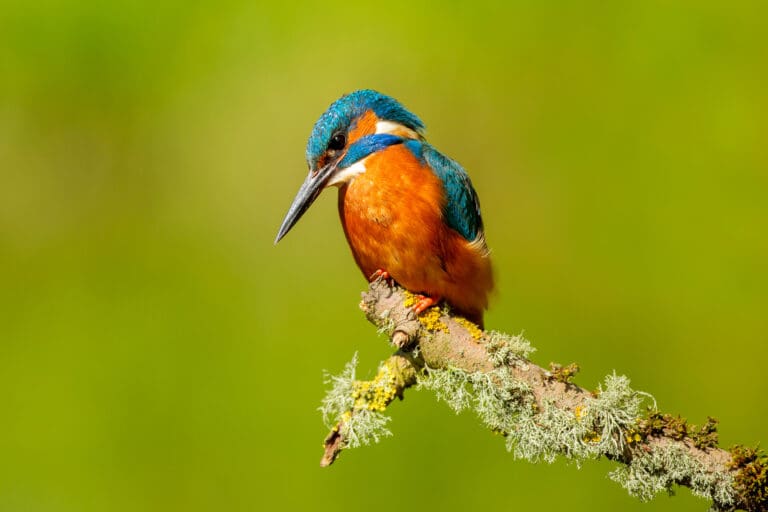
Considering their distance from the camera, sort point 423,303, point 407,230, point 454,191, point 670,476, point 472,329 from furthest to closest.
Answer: point 454,191, point 407,230, point 423,303, point 472,329, point 670,476

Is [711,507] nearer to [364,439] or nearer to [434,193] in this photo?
[364,439]

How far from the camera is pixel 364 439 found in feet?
5.65

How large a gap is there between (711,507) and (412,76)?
2.53m

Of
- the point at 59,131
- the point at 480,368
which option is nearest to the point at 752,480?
the point at 480,368

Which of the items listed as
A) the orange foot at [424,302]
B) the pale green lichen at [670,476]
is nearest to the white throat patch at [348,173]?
the orange foot at [424,302]

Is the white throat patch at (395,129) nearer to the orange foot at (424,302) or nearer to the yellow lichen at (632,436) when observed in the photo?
the orange foot at (424,302)

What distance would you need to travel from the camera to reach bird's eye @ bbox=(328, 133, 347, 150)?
2342 millimetres

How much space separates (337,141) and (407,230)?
288 millimetres

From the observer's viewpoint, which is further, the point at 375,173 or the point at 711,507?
the point at 375,173

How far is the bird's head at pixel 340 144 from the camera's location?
7.67 ft

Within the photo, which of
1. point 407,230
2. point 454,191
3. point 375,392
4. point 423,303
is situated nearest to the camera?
point 375,392

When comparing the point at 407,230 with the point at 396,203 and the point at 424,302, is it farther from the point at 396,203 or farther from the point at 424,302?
the point at 424,302

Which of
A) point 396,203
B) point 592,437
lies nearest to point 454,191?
point 396,203

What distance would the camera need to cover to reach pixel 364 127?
7.88 feet
